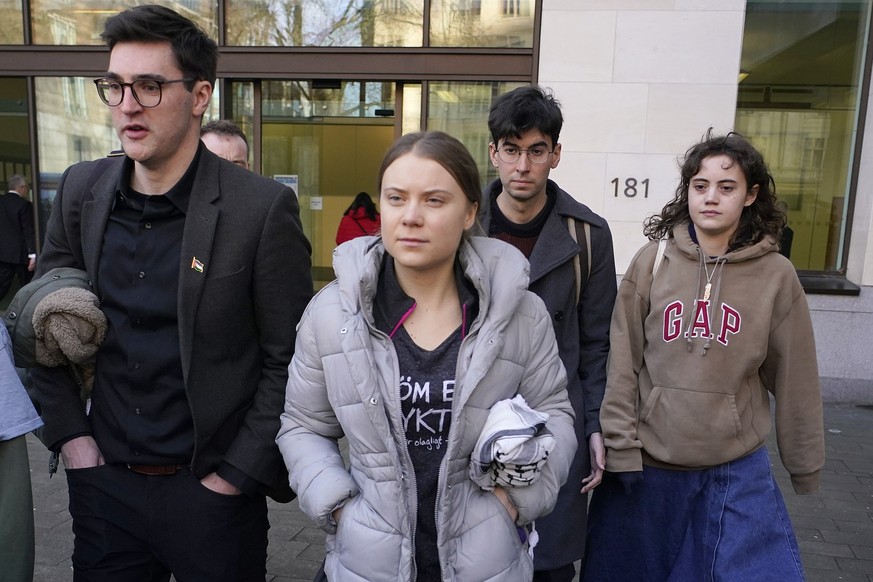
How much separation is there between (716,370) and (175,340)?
1.91 metres

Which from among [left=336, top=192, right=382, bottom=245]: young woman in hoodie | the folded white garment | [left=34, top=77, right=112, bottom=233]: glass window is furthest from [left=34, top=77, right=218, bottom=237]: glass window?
the folded white garment

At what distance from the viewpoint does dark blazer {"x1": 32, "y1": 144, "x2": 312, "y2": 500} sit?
7.02ft

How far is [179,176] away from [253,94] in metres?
6.63

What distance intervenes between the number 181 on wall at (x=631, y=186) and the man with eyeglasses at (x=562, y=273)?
446cm

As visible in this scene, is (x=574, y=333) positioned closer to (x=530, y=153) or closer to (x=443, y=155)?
(x=530, y=153)

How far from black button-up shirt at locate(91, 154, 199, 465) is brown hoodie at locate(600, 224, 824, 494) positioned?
5.13 ft

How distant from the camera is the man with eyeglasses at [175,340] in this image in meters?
2.12

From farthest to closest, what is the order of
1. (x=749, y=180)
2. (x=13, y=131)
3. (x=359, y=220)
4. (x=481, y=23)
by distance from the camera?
(x=13, y=131) → (x=359, y=220) → (x=481, y=23) → (x=749, y=180)

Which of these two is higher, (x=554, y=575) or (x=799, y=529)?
(x=554, y=575)

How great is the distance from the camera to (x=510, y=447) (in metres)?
1.77

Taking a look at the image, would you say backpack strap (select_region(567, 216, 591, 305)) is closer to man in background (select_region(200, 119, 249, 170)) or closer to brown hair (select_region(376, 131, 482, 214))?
brown hair (select_region(376, 131, 482, 214))

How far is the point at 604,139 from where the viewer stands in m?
7.09

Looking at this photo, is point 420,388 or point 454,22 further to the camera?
point 454,22

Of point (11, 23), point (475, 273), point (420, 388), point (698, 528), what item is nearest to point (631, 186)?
point (698, 528)
